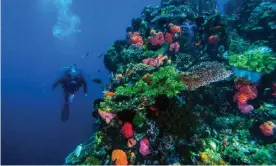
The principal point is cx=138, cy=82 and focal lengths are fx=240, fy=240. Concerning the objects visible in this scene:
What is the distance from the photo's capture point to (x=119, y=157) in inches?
200

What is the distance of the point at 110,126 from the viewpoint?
5355 millimetres

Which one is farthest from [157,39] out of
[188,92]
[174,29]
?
[188,92]

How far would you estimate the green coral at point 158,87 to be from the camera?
504cm

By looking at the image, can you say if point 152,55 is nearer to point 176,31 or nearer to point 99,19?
point 176,31

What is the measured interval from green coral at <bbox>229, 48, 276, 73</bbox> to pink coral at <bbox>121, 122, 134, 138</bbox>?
13.3 feet

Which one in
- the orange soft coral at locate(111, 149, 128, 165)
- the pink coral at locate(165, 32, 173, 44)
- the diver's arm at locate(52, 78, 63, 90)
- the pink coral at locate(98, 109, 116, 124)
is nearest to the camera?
the orange soft coral at locate(111, 149, 128, 165)

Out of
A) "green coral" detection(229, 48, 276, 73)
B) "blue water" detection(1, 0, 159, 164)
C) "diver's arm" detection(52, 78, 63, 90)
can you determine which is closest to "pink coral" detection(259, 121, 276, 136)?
"green coral" detection(229, 48, 276, 73)

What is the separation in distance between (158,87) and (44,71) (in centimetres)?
6883

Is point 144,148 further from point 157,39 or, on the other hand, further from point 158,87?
point 157,39

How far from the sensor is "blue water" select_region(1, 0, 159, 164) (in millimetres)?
22969

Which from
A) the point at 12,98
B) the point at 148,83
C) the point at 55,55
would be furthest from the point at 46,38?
the point at 148,83

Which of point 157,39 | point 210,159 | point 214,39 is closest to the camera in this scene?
point 210,159

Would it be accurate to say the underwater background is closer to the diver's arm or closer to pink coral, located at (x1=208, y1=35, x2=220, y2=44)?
pink coral, located at (x1=208, y1=35, x2=220, y2=44)

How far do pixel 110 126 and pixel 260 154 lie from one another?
3377mm
